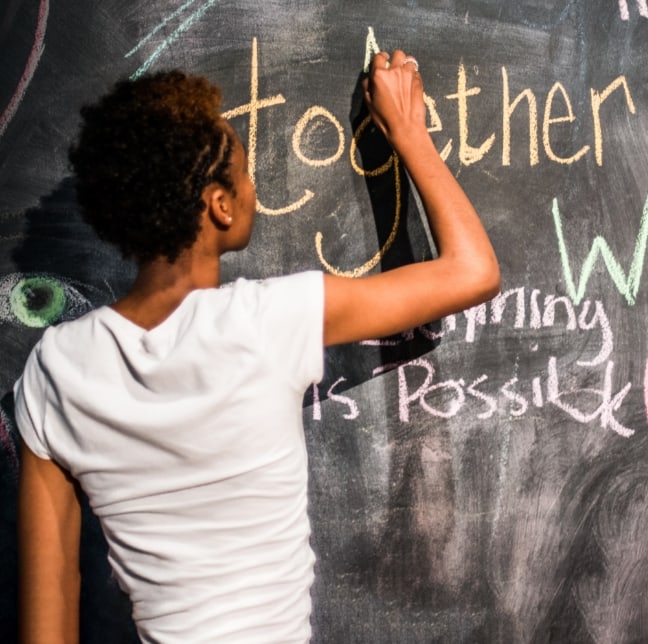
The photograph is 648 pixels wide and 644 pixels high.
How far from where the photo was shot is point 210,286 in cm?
88

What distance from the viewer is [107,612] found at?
1236 mm

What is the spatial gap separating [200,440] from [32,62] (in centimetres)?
75

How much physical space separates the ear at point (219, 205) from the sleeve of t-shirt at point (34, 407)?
250mm

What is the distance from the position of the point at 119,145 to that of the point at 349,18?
0.54 m

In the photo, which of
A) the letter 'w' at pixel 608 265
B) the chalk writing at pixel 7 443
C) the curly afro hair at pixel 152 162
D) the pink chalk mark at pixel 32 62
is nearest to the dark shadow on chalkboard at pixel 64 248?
the pink chalk mark at pixel 32 62

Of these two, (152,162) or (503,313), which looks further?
(503,313)

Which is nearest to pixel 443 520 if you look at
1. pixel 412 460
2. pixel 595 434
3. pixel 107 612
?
pixel 412 460

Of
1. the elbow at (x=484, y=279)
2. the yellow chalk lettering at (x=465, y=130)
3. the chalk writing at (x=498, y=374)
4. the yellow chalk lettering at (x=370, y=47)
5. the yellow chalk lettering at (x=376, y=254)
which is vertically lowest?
the chalk writing at (x=498, y=374)

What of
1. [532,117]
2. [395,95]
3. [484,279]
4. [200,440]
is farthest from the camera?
[532,117]

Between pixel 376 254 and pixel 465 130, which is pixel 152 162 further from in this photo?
pixel 465 130

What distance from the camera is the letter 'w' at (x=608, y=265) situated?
47.3 inches

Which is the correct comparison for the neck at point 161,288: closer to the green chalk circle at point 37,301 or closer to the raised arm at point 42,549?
the raised arm at point 42,549

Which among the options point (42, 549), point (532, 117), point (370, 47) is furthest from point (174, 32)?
point (42, 549)

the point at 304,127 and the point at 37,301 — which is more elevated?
the point at 304,127
